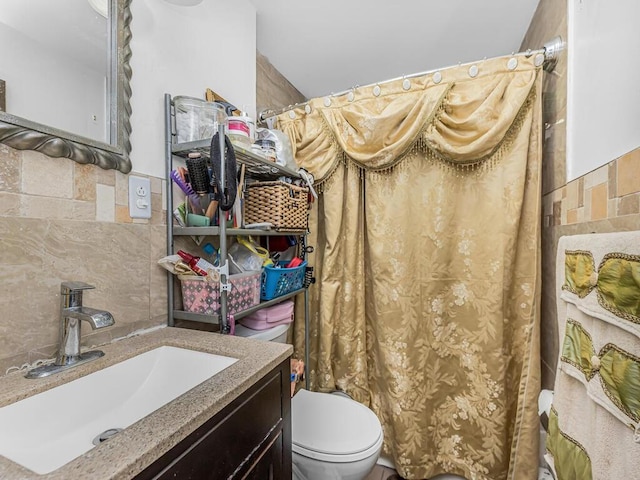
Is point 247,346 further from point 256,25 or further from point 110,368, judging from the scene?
point 256,25

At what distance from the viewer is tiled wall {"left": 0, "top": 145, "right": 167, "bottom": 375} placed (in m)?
0.69

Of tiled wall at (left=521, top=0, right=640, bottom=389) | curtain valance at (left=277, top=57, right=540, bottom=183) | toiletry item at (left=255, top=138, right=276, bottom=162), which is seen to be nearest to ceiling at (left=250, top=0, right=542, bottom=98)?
tiled wall at (left=521, top=0, right=640, bottom=389)

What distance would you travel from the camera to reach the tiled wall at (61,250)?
695 millimetres

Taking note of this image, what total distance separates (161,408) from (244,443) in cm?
23

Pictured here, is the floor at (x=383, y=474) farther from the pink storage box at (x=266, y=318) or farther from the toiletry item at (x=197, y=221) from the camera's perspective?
the toiletry item at (x=197, y=221)

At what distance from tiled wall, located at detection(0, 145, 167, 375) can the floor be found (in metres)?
1.41

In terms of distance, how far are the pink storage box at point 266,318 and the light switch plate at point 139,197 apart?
62 centimetres

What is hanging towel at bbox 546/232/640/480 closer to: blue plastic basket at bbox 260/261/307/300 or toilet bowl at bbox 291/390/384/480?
toilet bowl at bbox 291/390/384/480

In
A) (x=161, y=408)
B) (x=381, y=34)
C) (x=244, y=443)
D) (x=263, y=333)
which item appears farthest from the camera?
(x=381, y=34)

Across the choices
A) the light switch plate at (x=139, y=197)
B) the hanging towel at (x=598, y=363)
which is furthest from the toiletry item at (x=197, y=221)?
the hanging towel at (x=598, y=363)

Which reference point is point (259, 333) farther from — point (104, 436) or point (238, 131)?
point (238, 131)

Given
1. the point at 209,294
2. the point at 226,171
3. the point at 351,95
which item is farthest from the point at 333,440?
the point at 351,95

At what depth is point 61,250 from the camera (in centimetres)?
79

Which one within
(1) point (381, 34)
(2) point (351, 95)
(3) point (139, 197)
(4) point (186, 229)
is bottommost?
(4) point (186, 229)
